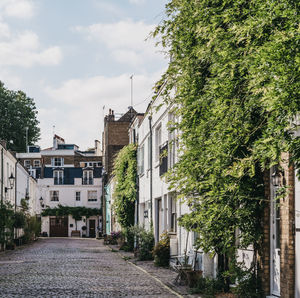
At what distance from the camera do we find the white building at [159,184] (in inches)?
689

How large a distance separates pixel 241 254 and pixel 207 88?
11.8ft

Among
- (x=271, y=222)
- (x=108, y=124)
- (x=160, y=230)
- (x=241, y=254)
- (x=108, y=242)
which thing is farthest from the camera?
(x=108, y=124)

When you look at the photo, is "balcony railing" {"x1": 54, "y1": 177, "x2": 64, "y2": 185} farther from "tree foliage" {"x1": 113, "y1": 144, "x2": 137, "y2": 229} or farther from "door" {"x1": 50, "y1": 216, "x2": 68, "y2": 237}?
"tree foliage" {"x1": 113, "y1": 144, "x2": 137, "y2": 229}

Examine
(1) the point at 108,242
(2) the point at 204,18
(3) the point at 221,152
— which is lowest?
(1) the point at 108,242

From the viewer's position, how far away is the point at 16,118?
70.8 meters

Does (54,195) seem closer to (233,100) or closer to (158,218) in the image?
(158,218)

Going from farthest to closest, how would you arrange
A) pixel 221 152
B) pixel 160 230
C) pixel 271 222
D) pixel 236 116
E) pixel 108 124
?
pixel 108 124 → pixel 160 230 → pixel 271 222 → pixel 221 152 → pixel 236 116

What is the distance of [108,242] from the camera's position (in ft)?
137

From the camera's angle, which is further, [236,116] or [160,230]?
[160,230]

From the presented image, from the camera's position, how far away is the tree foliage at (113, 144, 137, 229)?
3116 centimetres

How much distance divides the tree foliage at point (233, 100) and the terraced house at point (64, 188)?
56.7m

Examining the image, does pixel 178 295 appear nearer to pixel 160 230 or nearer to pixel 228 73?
pixel 228 73

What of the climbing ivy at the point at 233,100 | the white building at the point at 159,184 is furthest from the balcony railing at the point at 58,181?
the climbing ivy at the point at 233,100

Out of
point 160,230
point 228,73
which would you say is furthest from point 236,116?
point 160,230
